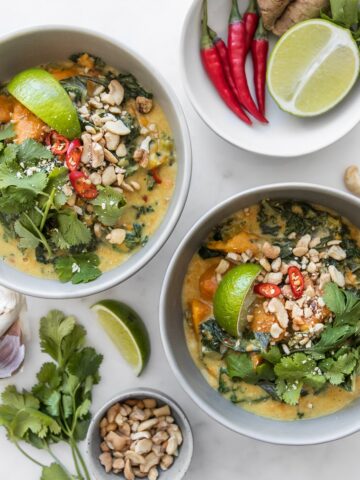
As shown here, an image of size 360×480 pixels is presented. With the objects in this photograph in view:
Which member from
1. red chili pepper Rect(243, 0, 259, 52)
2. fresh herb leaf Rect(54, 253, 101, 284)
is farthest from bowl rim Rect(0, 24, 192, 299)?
red chili pepper Rect(243, 0, 259, 52)

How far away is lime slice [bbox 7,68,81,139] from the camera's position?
255 cm

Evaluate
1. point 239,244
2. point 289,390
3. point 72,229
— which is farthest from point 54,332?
point 289,390

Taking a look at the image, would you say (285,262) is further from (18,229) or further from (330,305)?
(18,229)

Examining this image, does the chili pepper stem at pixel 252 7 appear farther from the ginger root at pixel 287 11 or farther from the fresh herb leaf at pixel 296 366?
the fresh herb leaf at pixel 296 366

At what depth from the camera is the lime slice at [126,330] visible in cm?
292

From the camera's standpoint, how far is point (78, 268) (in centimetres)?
276

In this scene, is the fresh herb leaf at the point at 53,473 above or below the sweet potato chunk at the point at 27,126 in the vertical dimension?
below

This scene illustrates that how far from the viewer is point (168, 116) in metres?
2.76

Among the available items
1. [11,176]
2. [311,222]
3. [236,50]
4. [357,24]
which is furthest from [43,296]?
[357,24]

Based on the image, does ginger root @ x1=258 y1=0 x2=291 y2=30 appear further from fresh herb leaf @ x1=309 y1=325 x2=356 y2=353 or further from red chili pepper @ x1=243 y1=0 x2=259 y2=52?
fresh herb leaf @ x1=309 y1=325 x2=356 y2=353

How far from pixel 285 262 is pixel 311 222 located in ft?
0.68

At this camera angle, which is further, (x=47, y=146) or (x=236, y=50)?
(x=236, y=50)

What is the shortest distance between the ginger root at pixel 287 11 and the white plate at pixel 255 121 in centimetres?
17

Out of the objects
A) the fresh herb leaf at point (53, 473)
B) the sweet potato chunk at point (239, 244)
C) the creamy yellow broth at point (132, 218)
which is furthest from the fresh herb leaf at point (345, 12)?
the fresh herb leaf at point (53, 473)
